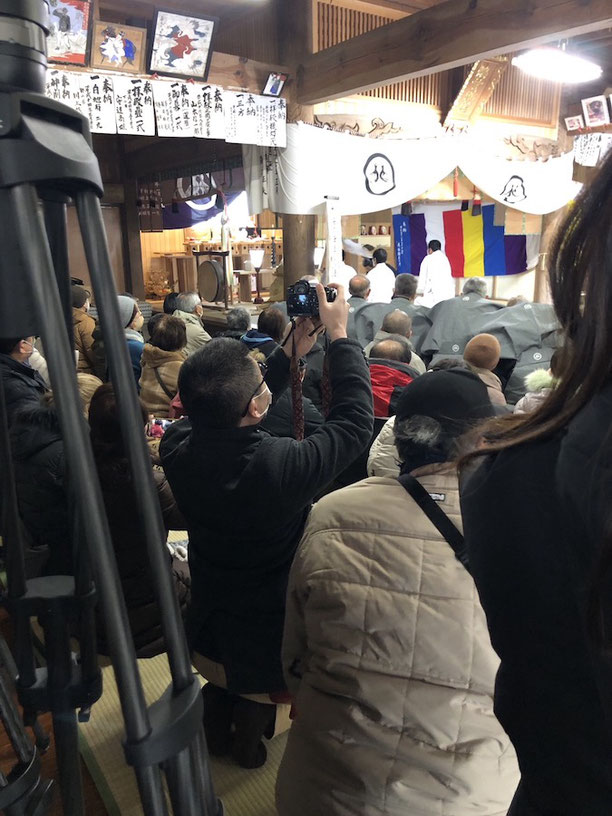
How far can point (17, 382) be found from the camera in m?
2.80

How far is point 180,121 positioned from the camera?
5.22m

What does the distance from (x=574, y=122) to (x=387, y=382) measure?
6.87m

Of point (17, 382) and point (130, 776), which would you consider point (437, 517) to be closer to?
point (130, 776)

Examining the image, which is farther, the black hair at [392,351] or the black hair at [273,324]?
the black hair at [273,324]

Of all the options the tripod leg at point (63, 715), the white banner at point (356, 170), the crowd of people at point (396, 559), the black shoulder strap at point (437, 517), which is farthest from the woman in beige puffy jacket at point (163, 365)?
the tripod leg at point (63, 715)

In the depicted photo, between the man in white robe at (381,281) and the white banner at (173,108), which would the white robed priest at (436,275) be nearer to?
the man in white robe at (381,281)

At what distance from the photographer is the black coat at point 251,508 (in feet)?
6.00

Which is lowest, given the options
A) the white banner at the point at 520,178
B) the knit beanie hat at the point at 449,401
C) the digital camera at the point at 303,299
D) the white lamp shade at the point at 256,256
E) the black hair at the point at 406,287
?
the knit beanie hat at the point at 449,401

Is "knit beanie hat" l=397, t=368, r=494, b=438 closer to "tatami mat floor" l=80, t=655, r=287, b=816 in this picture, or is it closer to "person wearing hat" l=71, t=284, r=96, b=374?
"tatami mat floor" l=80, t=655, r=287, b=816

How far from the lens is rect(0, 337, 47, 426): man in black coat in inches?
104

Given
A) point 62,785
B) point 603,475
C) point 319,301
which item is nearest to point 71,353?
point 603,475

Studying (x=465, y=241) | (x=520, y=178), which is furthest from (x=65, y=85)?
(x=465, y=241)

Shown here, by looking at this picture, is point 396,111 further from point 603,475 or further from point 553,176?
point 603,475

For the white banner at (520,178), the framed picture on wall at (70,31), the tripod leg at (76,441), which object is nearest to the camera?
the tripod leg at (76,441)
